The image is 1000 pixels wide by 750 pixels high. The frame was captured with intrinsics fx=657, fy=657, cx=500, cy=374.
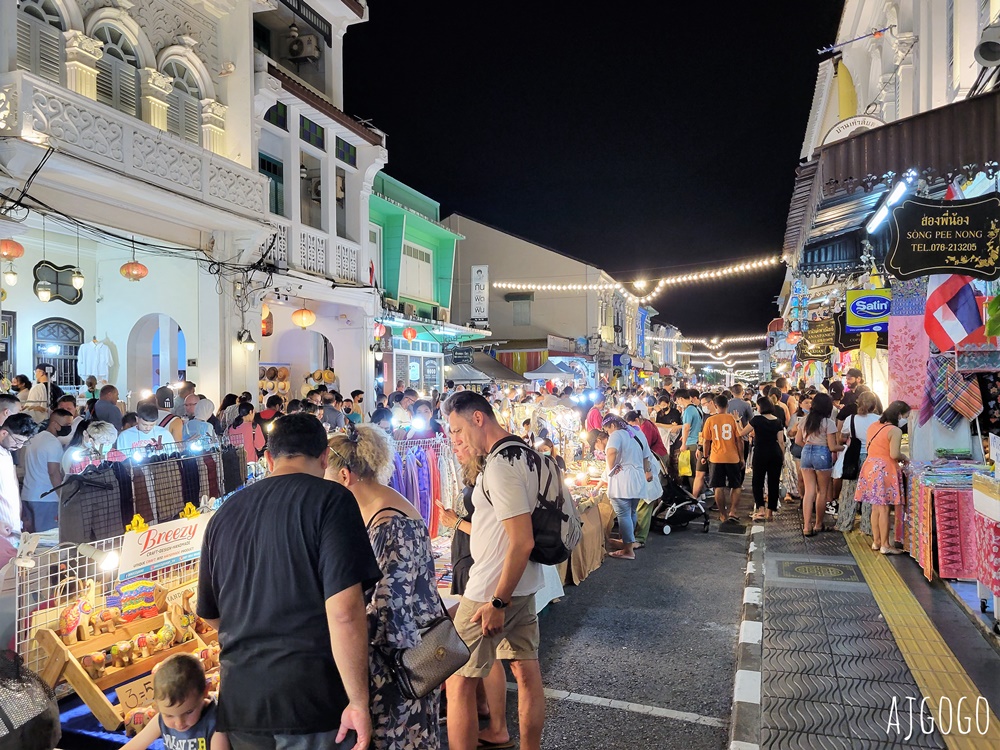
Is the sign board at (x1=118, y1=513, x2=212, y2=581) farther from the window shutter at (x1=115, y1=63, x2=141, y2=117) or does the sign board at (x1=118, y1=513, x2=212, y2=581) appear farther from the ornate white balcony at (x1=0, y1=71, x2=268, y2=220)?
the window shutter at (x1=115, y1=63, x2=141, y2=117)

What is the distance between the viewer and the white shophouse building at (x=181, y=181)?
9.48 m

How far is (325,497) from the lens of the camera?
7.87ft

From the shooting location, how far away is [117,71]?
10.9m

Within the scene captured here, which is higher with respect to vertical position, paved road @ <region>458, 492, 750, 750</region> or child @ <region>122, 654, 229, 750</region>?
child @ <region>122, 654, 229, 750</region>

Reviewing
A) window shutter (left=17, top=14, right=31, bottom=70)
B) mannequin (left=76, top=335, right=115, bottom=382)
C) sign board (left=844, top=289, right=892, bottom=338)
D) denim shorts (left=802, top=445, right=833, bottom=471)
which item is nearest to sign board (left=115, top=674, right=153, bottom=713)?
denim shorts (left=802, top=445, right=833, bottom=471)

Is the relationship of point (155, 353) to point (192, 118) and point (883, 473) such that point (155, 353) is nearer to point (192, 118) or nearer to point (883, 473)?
point (192, 118)

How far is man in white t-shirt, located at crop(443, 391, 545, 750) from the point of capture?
3471 millimetres

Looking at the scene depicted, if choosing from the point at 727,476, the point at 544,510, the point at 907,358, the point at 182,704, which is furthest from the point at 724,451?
the point at 182,704

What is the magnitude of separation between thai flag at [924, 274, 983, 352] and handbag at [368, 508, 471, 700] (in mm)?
7013

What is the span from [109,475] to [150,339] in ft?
36.9

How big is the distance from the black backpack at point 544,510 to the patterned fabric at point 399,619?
2.32 feet

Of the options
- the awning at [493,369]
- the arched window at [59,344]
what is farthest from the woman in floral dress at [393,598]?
the awning at [493,369]

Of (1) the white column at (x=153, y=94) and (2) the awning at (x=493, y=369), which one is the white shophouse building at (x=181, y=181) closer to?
(1) the white column at (x=153, y=94)

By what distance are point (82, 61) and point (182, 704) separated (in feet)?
35.1
